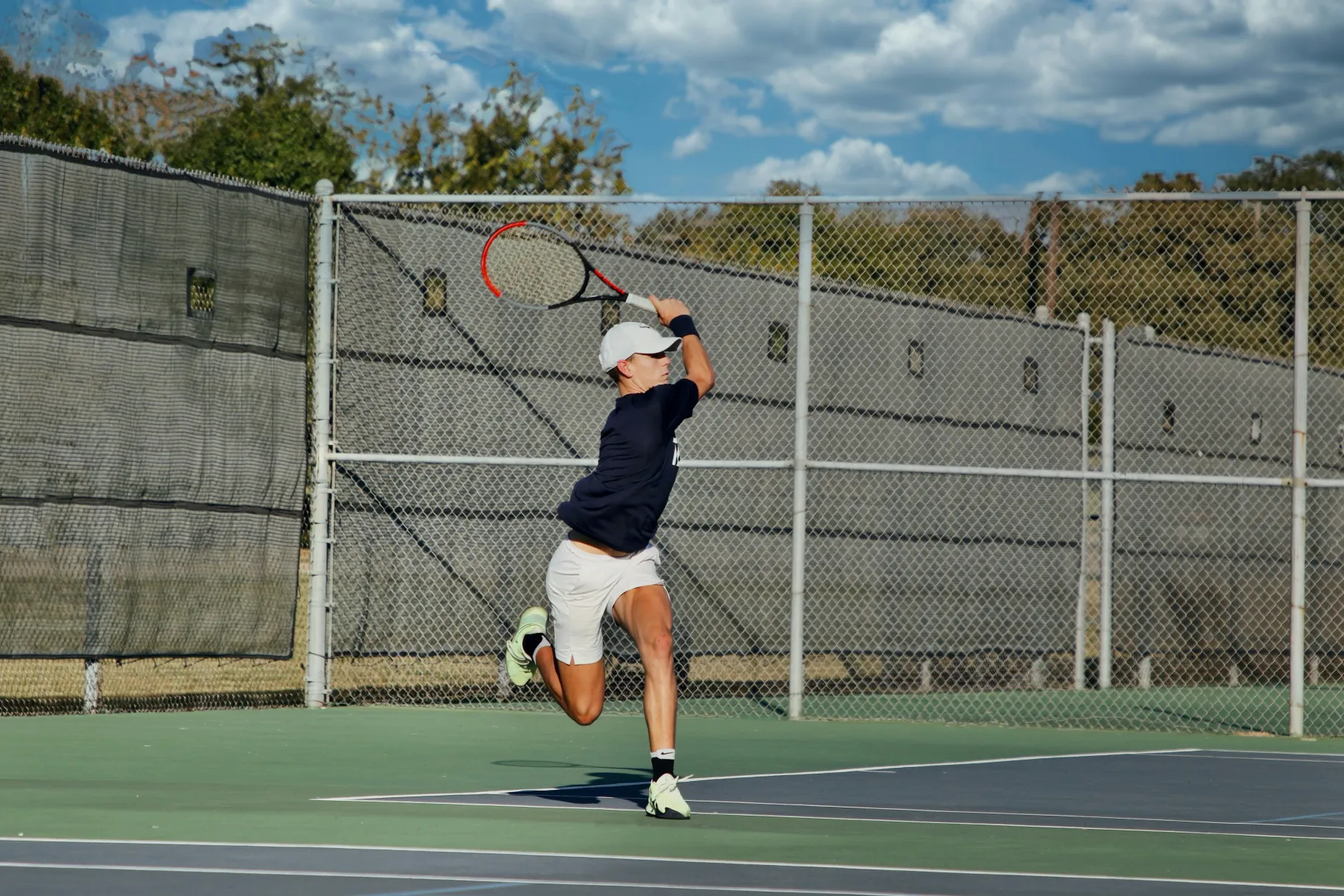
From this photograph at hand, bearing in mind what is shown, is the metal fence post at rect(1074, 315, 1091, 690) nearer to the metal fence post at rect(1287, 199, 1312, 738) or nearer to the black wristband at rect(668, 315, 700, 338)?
the metal fence post at rect(1287, 199, 1312, 738)

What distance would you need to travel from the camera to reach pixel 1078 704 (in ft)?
41.3

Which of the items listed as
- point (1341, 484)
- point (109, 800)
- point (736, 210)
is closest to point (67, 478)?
point (109, 800)

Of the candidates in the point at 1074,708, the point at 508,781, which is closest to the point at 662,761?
the point at 508,781

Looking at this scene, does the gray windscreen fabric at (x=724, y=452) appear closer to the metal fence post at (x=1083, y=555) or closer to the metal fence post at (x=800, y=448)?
the metal fence post at (x=1083, y=555)

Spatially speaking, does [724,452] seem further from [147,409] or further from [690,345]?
[690,345]

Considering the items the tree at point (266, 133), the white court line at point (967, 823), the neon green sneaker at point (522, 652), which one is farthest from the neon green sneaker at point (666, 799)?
the tree at point (266, 133)

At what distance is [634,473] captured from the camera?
6465mm

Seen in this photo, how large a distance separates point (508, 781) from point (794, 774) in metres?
1.32

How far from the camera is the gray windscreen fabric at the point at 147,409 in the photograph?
31.1 feet

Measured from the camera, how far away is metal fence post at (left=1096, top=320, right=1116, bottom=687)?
13227 mm

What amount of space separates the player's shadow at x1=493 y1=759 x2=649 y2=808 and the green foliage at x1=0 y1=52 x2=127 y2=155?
17211 mm

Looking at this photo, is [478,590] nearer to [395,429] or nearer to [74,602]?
[395,429]

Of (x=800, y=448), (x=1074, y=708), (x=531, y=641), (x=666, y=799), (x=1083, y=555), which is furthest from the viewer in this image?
(x=1083, y=555)

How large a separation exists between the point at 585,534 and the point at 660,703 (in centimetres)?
72
